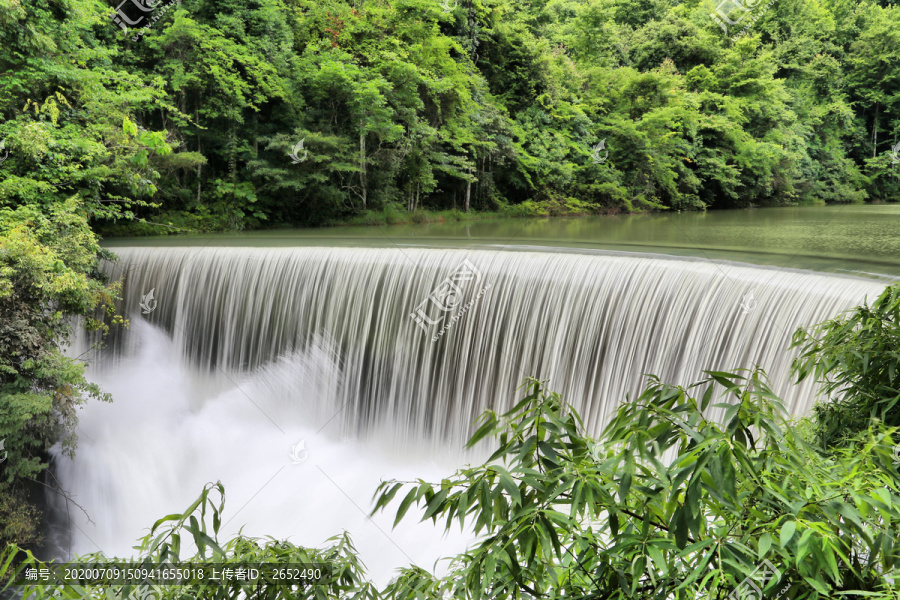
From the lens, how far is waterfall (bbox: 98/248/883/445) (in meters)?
5.39

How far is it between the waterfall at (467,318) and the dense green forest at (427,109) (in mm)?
2526

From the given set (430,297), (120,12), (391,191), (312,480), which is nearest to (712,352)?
(430,297)

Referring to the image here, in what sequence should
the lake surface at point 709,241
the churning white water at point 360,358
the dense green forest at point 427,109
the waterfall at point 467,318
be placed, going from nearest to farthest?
1. the waterfall at point 467,318
2. the churning white water at point 360,358
3. the lake surface at point 709,241
4. the dense green forest at point 427,109

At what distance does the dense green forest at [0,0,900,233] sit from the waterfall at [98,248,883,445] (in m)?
2.53

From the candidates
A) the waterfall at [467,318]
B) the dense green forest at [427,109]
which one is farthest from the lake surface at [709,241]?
the dense green forest at [427,109]

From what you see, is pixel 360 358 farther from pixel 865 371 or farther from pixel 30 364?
pixel 865 371

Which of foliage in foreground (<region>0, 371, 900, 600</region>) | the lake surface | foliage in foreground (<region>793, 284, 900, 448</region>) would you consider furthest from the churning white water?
foliage in foreground (<region>0, 371, 900, 600</region>)

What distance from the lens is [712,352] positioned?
5.38 meters

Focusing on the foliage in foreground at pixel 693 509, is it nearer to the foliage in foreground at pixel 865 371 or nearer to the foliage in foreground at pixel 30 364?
the foliage in foreground at pixel 865 371

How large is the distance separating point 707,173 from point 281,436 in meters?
17.7

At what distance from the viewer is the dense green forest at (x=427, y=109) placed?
979 cm

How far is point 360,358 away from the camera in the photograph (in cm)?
770

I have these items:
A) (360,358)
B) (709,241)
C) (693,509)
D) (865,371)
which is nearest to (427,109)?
(709,241)

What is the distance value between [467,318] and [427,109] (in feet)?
33.9
